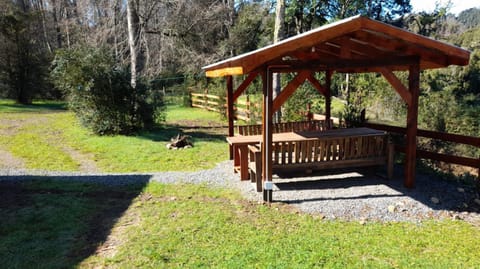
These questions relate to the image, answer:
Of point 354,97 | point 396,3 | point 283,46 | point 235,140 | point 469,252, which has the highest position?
point 396,3

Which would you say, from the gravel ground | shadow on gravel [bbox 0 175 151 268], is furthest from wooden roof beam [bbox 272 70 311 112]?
shadow on gravel [bbox 0 175 151 268]

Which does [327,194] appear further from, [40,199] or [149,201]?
[40,199]

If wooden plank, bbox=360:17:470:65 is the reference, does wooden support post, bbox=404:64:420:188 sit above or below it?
below

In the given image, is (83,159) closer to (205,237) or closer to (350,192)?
(205,237)

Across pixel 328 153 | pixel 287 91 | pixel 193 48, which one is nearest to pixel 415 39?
pixel 287 91

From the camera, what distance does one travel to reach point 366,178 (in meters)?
6.62

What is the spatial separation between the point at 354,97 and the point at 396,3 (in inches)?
770

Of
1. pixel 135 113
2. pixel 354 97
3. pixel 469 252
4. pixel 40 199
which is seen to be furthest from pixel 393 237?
pixel 135 113

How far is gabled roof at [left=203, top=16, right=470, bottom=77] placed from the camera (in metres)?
4.73

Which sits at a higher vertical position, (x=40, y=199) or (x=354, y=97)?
(x=354, y=97)

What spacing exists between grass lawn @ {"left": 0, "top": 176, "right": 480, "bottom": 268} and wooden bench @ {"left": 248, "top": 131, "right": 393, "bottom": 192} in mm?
1060

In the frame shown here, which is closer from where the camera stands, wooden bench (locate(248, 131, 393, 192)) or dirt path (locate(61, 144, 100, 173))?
wooden bench (locate(248, 131, 393, 192))

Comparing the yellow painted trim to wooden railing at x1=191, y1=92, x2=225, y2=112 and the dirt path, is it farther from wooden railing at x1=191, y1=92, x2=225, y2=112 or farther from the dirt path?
wooden railing at x1=191, y1=92, x2=225, y2=112

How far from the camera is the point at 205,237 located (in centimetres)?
416
